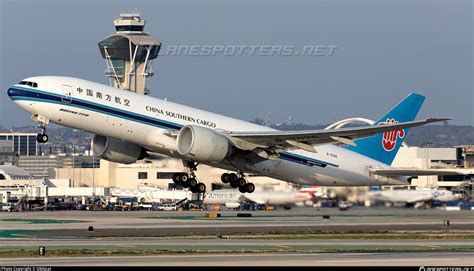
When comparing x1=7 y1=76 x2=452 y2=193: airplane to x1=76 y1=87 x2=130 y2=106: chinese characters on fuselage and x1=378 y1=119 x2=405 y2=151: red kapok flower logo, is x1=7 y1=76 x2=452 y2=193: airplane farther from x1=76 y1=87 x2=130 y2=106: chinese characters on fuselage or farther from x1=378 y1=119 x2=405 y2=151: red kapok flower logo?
x1=378 y1=119 x2=405 y2=151: red kapok flower logo

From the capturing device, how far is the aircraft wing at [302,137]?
5219 centimetres

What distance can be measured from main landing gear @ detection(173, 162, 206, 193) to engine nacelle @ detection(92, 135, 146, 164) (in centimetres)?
289

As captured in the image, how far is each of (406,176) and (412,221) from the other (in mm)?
2948

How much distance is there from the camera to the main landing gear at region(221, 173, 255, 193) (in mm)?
54750

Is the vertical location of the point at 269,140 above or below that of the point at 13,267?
above

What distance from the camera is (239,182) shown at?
2168 inches

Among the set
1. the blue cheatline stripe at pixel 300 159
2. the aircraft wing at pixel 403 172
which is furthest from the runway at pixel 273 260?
the aircraft wing at pixel 403 172

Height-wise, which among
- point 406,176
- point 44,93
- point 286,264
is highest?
point 44,93

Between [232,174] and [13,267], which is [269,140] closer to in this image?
[232,174]

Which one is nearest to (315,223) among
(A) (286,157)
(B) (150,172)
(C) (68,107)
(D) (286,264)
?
(A) (286,157)

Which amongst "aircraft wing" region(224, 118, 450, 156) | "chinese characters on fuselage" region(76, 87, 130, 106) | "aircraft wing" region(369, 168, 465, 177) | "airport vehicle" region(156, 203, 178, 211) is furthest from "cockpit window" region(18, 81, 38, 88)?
"airport vehicle" region(156, 203, 178, 211)

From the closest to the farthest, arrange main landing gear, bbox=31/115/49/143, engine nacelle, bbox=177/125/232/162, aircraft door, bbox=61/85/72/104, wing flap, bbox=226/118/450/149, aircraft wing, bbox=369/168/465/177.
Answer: aircraft door, bbox=61/85/72/104 → main landing gear, bbox=31/115/49/143 → engine nacelle, bbox=177/125/232/162 → wing flap, bbox=226/118/450/149 → aircraft wing, bbox=369/168/465/177

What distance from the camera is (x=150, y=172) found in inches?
5285

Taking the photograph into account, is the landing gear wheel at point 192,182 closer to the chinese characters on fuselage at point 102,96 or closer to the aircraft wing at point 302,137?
the aircraft wing at point 302,137
